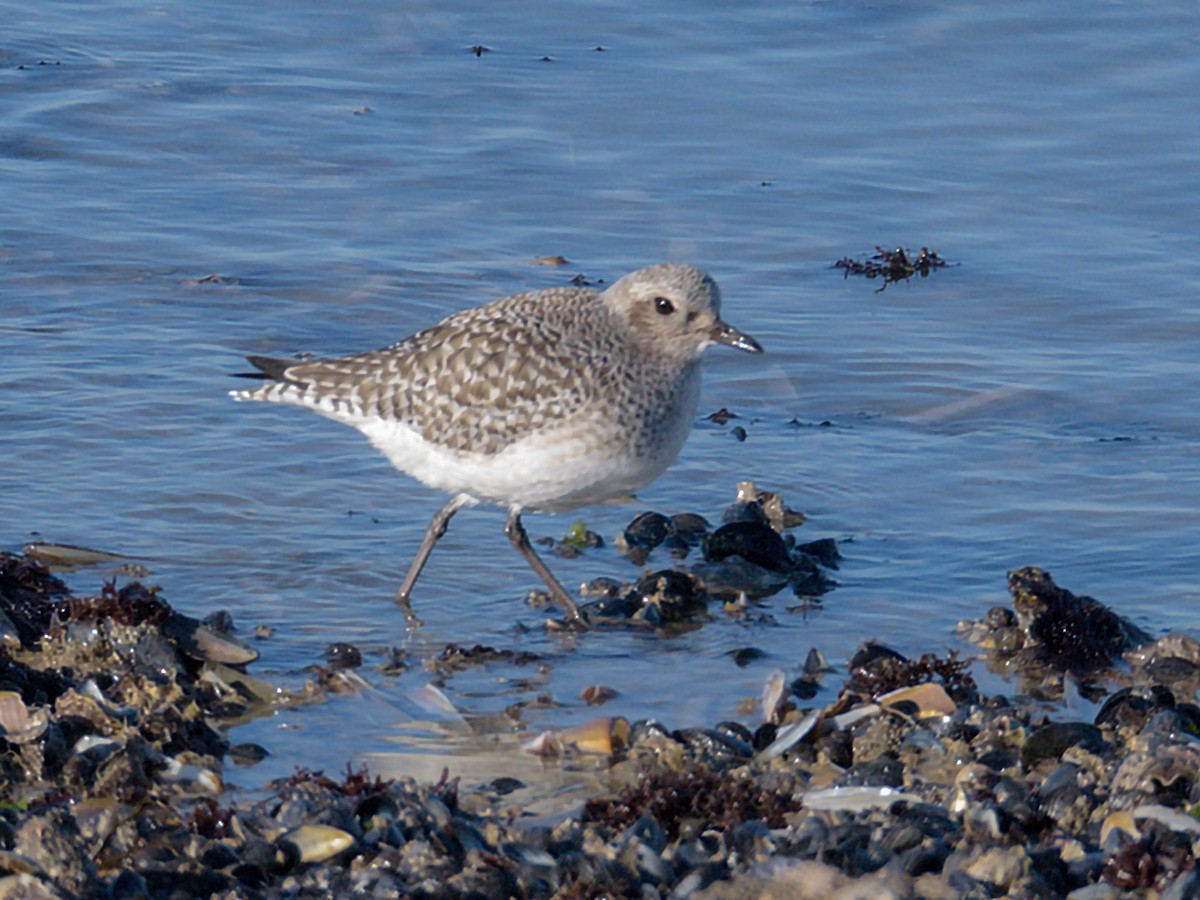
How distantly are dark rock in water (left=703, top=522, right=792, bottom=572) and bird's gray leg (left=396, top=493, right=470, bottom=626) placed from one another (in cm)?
126

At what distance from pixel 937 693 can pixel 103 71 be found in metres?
12.5

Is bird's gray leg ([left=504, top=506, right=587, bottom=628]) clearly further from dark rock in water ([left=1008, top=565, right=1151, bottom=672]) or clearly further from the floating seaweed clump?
the floating seaweed clump

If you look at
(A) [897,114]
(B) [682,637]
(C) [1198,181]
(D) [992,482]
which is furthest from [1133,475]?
(A) [897,114]

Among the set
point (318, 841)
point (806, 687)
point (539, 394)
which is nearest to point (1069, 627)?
point (806, 687)

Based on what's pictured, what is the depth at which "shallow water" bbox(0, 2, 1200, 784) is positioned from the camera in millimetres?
8352

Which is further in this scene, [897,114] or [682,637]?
[897,114]

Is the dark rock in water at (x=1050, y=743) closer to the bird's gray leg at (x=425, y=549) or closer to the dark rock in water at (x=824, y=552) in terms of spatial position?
the dark rock in water at (x=824, y=552)

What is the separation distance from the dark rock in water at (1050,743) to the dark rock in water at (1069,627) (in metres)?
1.17

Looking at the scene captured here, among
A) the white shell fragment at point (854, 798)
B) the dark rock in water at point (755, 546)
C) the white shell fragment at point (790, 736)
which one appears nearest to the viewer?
the white shell fragment at point (854, 798)

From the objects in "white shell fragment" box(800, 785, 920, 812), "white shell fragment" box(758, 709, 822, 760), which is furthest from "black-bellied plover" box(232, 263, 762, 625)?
"white shell fragment" box(800, 785, 920, 812)

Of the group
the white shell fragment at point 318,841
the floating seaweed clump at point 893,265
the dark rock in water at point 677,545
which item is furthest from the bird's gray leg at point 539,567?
the floating seaweed clump at point 893,265

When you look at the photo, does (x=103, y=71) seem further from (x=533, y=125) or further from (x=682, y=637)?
(x=682, y=637)

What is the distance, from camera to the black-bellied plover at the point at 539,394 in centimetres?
784

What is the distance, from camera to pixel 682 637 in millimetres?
7852
